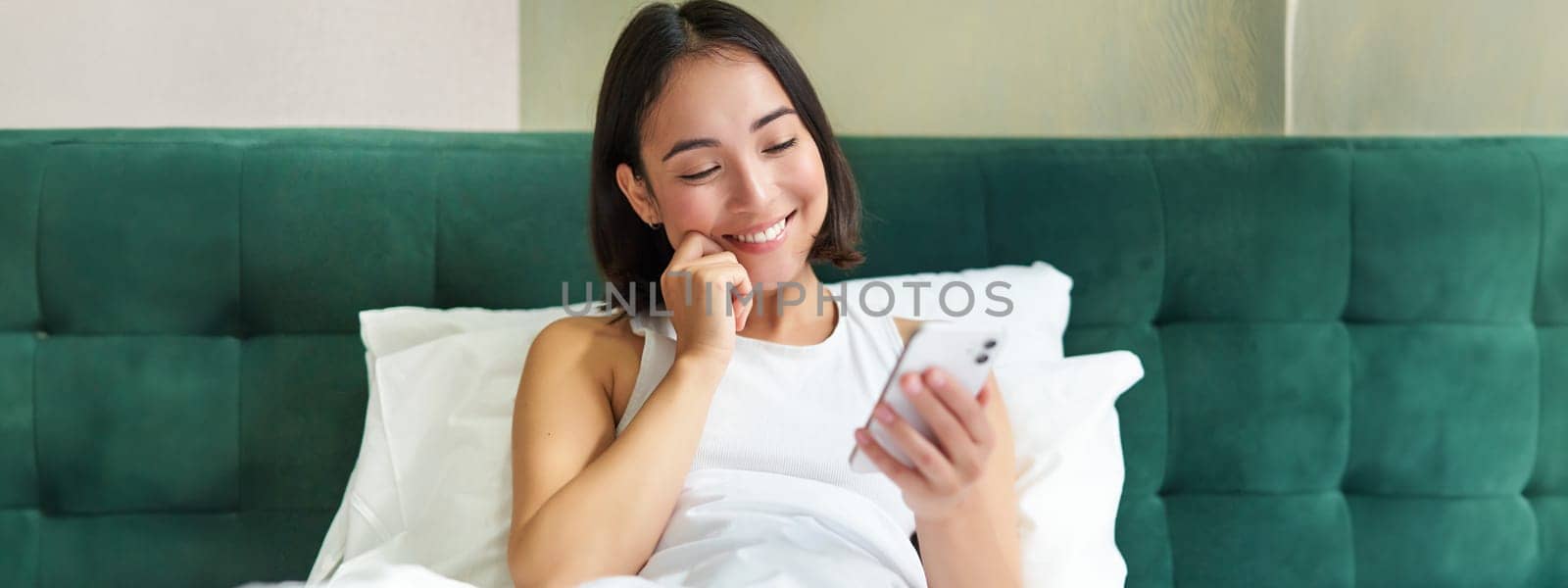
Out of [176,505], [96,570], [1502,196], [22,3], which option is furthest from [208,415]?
[1502,196]

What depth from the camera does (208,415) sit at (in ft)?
4.93

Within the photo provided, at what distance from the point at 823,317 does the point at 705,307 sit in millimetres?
239

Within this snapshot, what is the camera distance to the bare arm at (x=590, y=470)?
109 cm

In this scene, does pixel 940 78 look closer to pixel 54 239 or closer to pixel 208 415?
pixel 208 415

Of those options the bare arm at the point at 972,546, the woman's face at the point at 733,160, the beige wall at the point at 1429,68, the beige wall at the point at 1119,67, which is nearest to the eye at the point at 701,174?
the woman's face at the point at 733,160

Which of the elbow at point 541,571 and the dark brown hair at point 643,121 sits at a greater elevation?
the dark brown hair at point 643,121

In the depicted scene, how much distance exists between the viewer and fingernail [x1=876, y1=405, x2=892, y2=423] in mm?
938

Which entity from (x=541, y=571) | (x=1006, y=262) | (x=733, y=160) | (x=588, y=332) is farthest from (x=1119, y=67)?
A: (x=541, y=571)

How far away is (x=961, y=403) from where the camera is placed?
3.04ft

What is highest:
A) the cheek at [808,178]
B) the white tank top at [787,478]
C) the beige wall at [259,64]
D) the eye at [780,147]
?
the beige wall at [259,64]

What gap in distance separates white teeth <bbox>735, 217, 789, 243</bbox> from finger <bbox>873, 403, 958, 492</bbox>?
34 cm

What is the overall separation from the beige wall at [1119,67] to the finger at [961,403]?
90 cm

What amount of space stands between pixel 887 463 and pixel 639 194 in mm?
457

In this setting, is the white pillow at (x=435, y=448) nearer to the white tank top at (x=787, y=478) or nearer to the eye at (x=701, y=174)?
the white tank top at (x=787, y=478)
